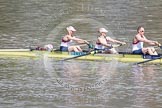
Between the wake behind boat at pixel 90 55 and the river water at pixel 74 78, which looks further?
the wake behind boat at pixel 90 55

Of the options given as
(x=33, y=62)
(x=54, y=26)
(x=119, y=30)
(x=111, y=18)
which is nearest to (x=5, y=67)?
(x=33, y=62)

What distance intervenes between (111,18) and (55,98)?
36.5 m

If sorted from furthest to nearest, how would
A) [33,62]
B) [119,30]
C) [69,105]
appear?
[119,30]
[33,62]
[69,105]

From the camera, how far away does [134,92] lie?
19.8 metres

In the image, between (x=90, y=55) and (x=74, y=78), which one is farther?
(x=90, y=55)

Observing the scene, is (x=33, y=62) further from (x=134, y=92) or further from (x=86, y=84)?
(x=134, y=92)

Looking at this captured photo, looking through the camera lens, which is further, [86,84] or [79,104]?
[86,84]

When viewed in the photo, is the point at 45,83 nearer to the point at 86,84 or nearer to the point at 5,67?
the point at 86,84

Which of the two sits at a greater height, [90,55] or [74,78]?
[90,55]

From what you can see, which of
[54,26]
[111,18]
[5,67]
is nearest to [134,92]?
[5,67]

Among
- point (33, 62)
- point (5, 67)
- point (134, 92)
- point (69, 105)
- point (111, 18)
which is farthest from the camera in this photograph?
point (111, 18)

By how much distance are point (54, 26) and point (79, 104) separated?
109 ft

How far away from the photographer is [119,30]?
45.3 meters

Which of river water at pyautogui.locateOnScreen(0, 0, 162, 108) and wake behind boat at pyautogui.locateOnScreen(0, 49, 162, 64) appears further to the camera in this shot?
wake behind boat at pyautogui.locateOnScreen(0, 49, 162, 64)
